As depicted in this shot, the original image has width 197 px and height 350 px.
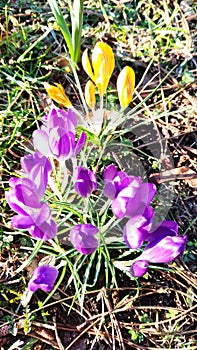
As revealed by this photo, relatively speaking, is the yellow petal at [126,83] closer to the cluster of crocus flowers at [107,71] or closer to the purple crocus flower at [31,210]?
the cluster of crocus flowers at [107,71]

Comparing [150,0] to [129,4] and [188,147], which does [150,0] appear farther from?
[188,147]

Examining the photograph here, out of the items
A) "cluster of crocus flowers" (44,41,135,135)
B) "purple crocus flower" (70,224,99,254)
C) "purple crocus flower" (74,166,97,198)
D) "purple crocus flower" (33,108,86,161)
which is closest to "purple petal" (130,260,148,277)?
"purple crocus flower" (70,224,99,254)

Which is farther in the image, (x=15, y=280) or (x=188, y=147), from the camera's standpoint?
(x=188, y=147)

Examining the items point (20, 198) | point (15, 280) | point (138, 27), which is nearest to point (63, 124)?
point (20, 198)

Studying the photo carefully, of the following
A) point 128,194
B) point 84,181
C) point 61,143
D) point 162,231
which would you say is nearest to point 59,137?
point 61,143

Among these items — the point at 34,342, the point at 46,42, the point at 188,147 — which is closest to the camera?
the point at 34,342

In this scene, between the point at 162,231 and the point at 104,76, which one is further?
the point at 104,76

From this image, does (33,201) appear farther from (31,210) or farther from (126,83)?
(126,83)
